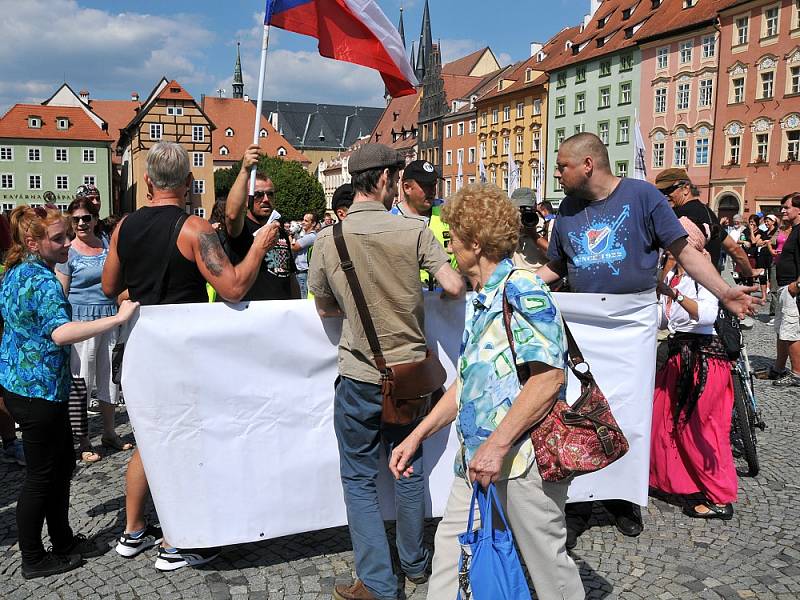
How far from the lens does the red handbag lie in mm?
2453

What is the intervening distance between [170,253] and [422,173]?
6.44 feet

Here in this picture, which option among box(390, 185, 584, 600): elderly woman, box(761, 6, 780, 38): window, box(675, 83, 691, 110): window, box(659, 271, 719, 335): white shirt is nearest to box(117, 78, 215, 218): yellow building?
box(675, 83, 691, 110): window

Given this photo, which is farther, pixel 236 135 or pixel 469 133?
pixel 236 135

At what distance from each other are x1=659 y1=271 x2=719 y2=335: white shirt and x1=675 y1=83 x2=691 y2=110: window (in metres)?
43.3

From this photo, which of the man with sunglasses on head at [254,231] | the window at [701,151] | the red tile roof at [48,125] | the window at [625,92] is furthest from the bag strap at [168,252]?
the red tile roof at [48,125]

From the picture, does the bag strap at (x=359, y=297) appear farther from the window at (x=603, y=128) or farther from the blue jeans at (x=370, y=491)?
the window at (x=603, y=128)

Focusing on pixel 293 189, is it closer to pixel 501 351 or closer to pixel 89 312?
pixel 89 312

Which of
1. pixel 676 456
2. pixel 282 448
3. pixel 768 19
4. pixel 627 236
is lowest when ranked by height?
pixel 676 456

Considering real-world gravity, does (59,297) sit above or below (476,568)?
above

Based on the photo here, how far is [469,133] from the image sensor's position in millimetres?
71188

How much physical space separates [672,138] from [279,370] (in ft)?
150

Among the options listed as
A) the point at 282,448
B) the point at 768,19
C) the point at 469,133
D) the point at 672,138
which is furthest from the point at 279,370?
the point at 469,133

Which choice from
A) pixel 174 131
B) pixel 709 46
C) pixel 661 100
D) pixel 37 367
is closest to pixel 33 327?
pixel 37 367

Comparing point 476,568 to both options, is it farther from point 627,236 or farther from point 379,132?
point 379,132
